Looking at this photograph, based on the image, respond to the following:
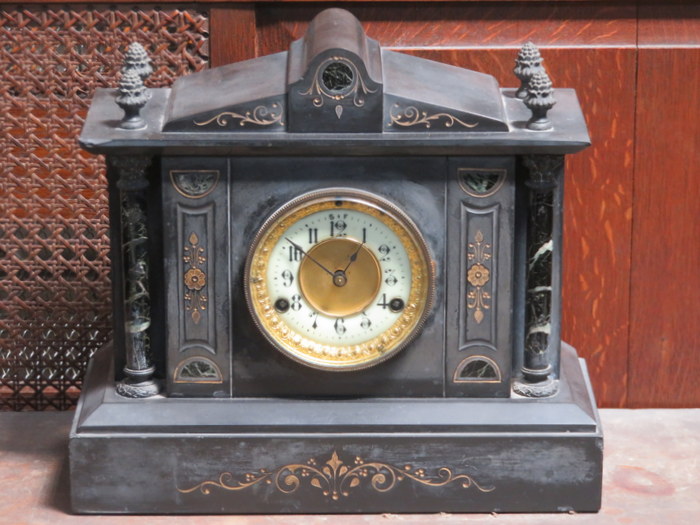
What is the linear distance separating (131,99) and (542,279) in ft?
2.45

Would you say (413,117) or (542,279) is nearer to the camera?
(413,117)

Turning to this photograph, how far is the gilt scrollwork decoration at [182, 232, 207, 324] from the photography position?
8.71ft

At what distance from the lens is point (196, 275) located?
267 centimetres

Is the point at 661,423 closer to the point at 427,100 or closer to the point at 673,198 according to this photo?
the point at 673,198

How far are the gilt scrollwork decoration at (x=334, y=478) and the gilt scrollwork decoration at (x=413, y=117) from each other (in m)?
0.57

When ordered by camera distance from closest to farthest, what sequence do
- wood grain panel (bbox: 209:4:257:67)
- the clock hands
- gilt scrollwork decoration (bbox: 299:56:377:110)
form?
gilt scrollwork decoration (bbox: 299:56:377:110) < the clock hands < wood grain panel (bbox: 209:4:257:67)

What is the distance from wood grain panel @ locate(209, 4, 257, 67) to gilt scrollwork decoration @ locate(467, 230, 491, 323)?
644mm

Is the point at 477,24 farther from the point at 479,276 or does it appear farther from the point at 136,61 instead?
the point at 136,61

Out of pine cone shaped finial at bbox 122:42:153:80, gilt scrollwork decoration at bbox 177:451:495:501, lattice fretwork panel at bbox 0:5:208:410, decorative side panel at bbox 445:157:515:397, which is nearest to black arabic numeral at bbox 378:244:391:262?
decorative side panel at bbox 445:157:515:397

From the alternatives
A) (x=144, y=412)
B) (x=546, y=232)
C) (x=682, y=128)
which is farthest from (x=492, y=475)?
(x=682, y=128)

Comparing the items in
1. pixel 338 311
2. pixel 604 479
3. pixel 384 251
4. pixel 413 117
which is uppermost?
pixel 413 117

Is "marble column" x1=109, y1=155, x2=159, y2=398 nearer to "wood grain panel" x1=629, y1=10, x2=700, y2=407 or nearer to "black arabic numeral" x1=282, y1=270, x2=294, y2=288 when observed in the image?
"black arabic numeral" x1=282, y1=270, x2=294, y2=288

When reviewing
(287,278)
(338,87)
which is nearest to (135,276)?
(287,278)

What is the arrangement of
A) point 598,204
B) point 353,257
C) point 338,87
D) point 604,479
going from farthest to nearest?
1. point 598,204
2. point 604,479
3. point 353,257
4. point 338,87
